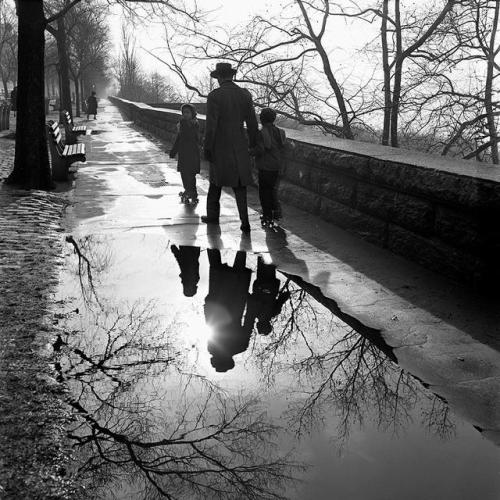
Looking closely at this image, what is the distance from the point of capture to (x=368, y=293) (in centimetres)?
474

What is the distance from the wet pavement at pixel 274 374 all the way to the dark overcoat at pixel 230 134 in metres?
1.26

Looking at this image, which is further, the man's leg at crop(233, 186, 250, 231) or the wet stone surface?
the man's leg at crop(233, 186, 250, 231)

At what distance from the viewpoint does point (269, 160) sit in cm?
718

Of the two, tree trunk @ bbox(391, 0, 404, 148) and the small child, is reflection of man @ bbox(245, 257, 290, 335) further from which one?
tree trunk @ bbox(391, 0, 404, 148)

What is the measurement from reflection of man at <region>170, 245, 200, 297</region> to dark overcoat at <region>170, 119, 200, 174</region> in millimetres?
2934

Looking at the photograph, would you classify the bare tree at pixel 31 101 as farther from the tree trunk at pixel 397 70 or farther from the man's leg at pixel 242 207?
the tree trunk at pixel 397 70

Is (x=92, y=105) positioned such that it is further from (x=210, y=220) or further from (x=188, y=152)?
(x=210, y=220)

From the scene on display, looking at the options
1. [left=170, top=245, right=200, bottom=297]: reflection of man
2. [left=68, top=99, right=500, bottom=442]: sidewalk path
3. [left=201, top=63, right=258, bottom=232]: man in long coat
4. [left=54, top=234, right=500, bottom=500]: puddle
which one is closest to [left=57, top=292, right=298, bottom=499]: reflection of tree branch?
[left=54, top=234, right=500, bottom=500]: puddle

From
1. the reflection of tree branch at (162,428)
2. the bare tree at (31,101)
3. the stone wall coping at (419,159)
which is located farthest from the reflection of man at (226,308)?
the bare tree at (31,101)

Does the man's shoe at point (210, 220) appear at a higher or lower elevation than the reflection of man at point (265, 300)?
higher

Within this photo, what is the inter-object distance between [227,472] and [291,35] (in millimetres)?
17751

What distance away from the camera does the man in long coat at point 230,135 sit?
22.7ft

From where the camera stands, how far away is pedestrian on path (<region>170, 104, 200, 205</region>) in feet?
28.9

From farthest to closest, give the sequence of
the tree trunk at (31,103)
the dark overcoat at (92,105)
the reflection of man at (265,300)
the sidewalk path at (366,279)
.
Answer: the dark overcoat at (92,105) → the tree trunk at (31,103) → the reflection of man at (265,300) → the sidewalk path at (366,279)
